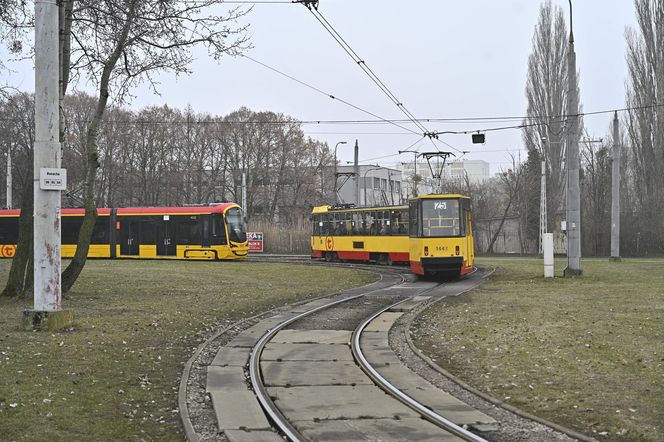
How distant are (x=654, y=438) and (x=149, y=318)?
10191 mm

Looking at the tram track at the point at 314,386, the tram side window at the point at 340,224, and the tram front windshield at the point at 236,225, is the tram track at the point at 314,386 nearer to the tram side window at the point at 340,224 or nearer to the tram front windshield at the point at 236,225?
the tram side window at the point at 340,224

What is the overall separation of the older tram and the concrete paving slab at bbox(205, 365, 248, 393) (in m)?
16.2

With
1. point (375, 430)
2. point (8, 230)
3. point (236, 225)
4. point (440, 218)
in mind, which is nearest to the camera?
point (375, 430)

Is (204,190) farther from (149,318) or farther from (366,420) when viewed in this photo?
(366,420)

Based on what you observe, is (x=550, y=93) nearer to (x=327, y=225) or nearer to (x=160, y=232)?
(x=327, y=225)

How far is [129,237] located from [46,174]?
97.1 ft

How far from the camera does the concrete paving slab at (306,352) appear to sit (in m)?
10.8

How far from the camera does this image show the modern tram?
3941cm

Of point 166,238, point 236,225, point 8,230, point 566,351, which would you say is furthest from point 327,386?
point 8,230

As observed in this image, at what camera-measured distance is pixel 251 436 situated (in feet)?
21.5

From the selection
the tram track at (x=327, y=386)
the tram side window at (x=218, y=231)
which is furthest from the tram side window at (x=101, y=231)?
the tram track at (x=327, y=386)

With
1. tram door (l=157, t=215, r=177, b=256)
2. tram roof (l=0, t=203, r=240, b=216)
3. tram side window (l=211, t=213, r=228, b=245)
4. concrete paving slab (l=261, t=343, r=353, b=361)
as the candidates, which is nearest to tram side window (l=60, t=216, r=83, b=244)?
tram roof (l=0, t=203, r=240, b=216)

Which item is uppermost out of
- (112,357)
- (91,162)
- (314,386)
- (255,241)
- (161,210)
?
(91,162)

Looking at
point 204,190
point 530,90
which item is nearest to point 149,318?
point 530,90
